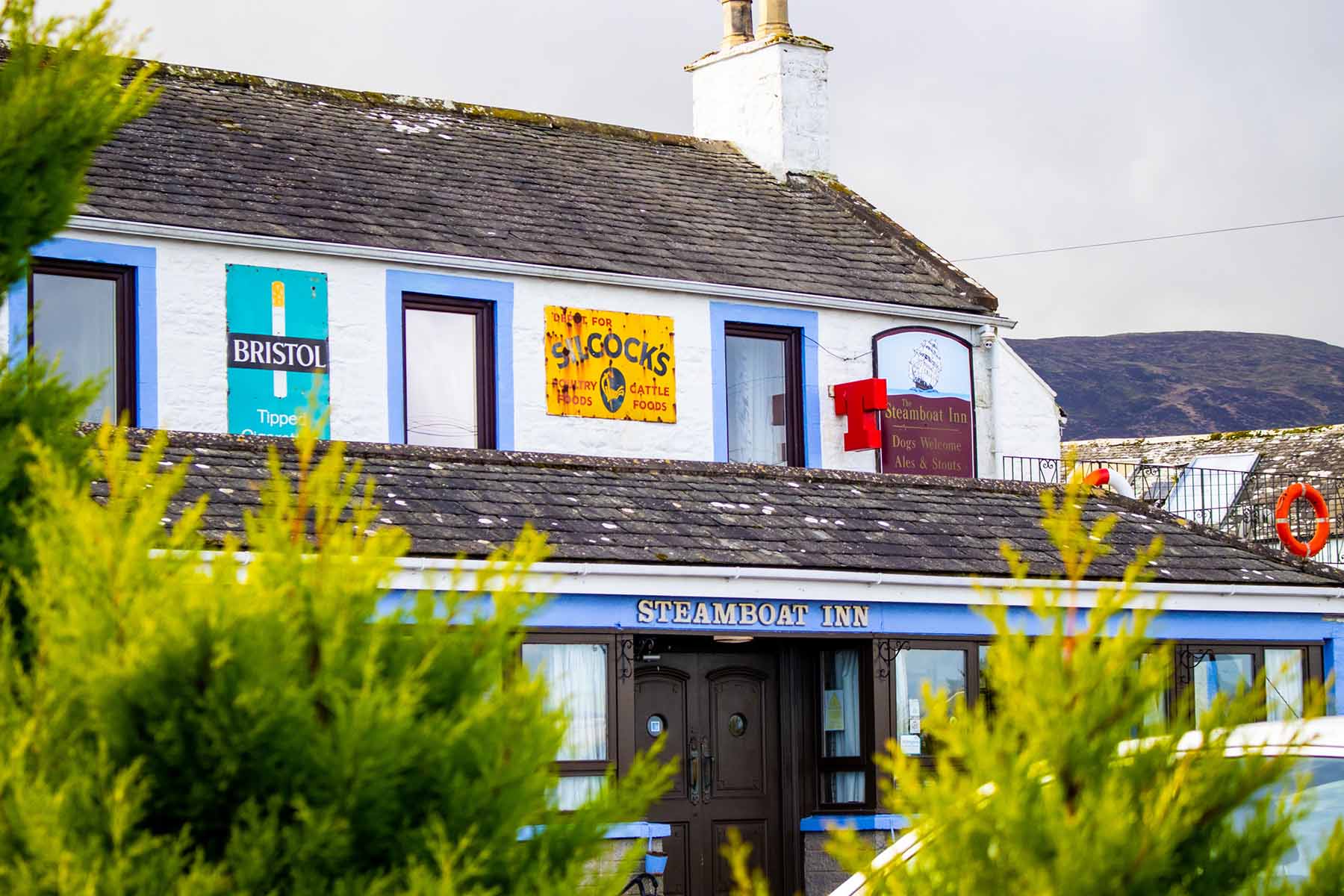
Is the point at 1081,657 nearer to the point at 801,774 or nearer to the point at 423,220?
the point at 801,774

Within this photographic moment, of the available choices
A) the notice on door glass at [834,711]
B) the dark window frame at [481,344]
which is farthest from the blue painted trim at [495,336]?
the notice on door glass at [834,711]

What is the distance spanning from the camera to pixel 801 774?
51.4 ft

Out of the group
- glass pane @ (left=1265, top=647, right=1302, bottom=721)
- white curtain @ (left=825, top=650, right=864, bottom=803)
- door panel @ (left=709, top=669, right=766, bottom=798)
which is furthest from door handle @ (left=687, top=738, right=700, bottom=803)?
glass pane @ (left=1265, top=647, right=1302, bottom=721)

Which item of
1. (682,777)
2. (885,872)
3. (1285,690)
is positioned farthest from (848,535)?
(885,872)

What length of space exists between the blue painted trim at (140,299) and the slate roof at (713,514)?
94 centimetres

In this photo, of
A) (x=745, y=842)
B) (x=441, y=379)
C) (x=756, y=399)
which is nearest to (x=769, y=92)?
(x=756, y=399)

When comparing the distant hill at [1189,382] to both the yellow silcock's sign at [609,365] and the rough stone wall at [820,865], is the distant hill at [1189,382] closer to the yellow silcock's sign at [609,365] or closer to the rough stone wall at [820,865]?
the yellow silcock's sign at [609,365]

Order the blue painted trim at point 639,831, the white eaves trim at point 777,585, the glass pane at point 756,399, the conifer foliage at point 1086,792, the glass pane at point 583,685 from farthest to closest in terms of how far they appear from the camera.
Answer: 1. the glass pane at point 756,399
2. the glass pane at point 583,685
3. the blue painted trim at point 639,831
4. the white eaves trim at point 777,585
5. the conifer foliage at point 1086,792

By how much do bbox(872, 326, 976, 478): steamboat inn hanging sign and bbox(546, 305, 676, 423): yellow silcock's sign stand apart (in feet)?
7.86

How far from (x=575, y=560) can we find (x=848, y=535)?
9.81 ft

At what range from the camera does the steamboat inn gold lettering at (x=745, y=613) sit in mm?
13742

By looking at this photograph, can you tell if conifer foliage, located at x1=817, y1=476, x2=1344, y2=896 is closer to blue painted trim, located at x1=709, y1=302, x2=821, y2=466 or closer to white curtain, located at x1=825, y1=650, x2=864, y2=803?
white curtain, located at x1=825, y1=650, x2=864, y2=803

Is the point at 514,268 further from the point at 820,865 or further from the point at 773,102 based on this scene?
the point at 773,102

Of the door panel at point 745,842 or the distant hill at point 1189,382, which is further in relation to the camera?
the distant hill at point 1189,382
